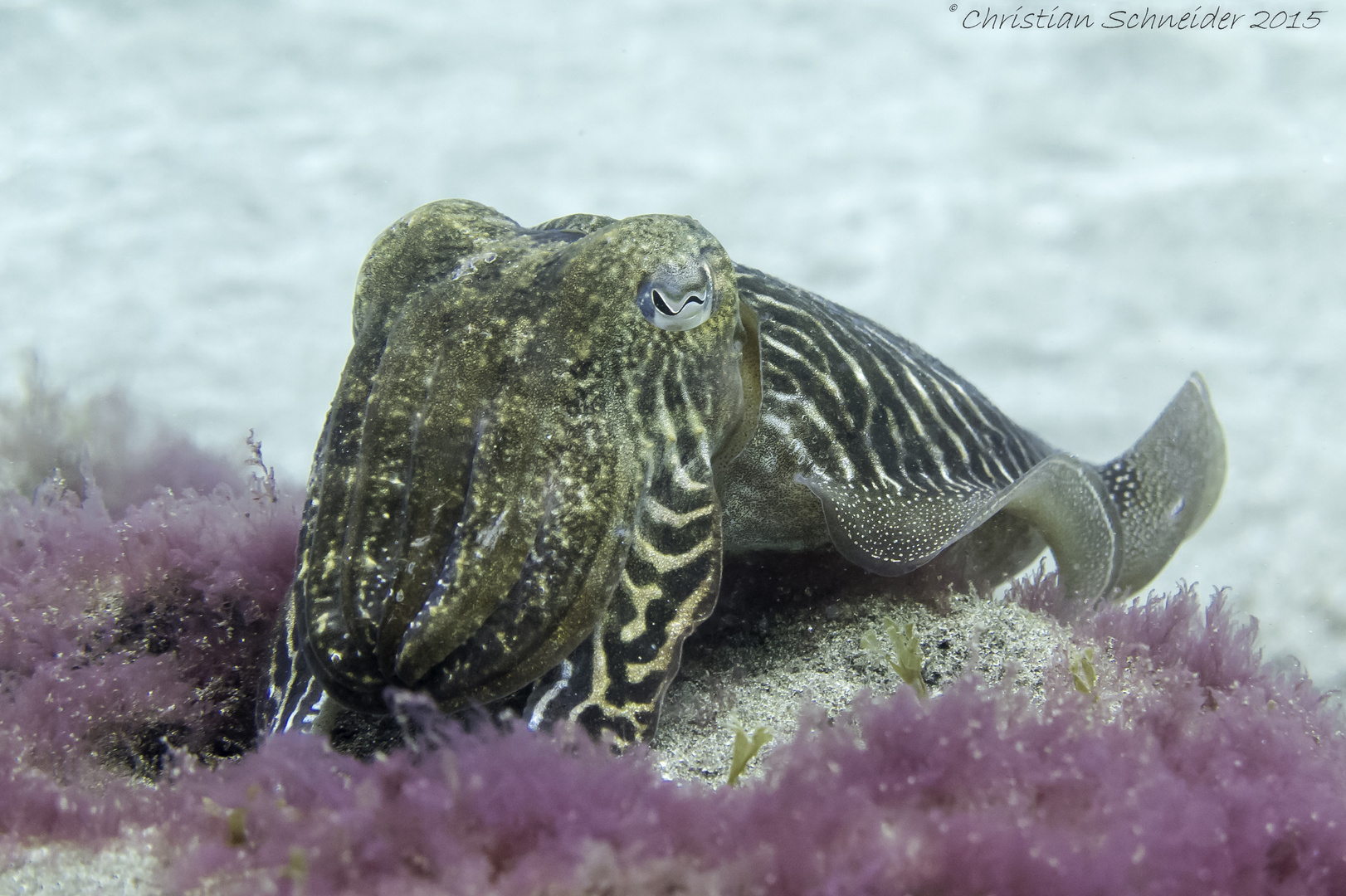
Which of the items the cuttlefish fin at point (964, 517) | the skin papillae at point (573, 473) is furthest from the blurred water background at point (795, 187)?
the skin papillae at point (573, 473)

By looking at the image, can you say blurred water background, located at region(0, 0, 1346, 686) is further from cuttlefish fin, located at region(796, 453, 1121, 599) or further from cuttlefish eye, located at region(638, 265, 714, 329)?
cuttlefish eye, located at region(638, 265, 714, 329)

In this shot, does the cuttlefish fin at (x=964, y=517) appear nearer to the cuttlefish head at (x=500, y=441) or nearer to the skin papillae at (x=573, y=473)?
the skin papillae at (x=573, y=473)

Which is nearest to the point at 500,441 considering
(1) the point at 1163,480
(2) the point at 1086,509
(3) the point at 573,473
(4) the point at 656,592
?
(3) the point at 573,473

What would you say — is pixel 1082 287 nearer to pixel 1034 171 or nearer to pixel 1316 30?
pixel 1034 171

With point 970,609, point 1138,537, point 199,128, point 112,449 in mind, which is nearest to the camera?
point 970,609

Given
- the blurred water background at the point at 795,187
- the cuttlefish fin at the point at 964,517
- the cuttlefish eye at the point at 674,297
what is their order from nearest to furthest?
the cuttlefish eye at the point at 674,297
the cuttlefish fin at the point at 964,517
the blurred water background at the point at 795,187

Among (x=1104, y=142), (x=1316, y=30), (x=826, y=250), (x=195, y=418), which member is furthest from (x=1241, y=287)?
(x=195, y=418)

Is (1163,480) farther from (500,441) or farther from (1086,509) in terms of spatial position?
(500,441)

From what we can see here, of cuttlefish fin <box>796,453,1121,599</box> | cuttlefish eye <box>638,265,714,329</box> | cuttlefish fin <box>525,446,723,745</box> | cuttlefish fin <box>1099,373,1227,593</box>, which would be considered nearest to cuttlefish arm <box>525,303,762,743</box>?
cuttlefish fin <box>525,446,723,745</box>
